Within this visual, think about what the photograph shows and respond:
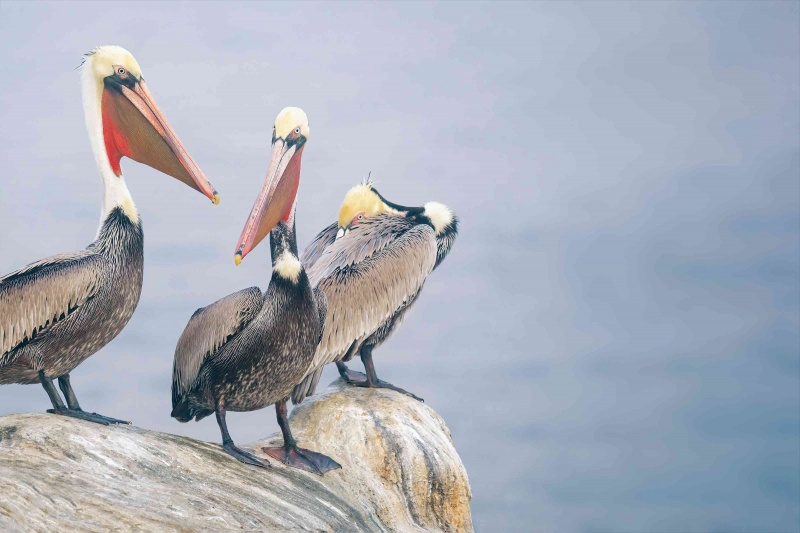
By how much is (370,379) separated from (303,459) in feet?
5.12

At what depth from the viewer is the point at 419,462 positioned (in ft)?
28.5

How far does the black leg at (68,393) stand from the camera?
7.37 m

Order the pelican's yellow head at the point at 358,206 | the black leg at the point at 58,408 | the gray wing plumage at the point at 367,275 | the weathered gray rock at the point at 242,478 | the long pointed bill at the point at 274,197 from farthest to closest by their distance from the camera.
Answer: the pelican's yellow head at the point at 358,206
the gray wing plumage at the point at 367,275
the long pointed bill at the point at 274,197
the black leg at the point at 58,408
the weathered gray rock at the point at 242,478

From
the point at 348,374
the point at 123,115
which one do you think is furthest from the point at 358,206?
the point at 123,115

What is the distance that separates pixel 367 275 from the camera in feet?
30.9

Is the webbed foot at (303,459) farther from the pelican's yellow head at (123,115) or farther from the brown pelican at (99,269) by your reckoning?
the pelican's yellow head at (123,115)

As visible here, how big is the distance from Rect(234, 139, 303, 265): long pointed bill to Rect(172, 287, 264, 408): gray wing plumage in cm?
35

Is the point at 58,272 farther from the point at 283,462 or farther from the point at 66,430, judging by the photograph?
the point at 283,462

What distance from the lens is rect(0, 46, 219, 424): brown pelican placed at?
695 cm

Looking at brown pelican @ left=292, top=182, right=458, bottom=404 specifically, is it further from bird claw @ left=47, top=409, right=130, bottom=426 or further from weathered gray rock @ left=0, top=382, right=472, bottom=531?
bird claw @ left=47, top=409, right=130, bottom=426

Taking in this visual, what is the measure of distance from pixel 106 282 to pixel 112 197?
0.81 metres

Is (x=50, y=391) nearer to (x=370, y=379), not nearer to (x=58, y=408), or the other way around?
(x=58, y=408)

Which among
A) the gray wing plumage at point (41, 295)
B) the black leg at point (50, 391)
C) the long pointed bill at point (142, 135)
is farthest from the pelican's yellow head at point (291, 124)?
the black leg at point (50, 391)

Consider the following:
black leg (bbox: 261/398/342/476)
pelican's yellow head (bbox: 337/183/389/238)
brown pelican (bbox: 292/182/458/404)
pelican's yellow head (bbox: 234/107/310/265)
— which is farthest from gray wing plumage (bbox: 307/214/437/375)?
pelican's yellow head (bbox: 234/107/310/265)
